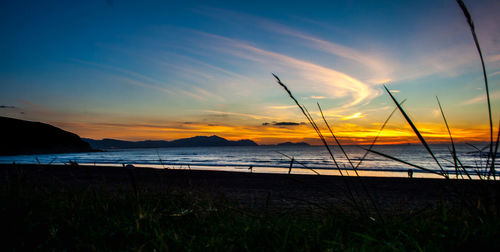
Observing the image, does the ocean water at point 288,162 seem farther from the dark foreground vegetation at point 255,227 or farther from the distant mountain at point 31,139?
the distant mountain at point 31,139

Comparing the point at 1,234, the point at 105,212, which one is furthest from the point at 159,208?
the point at 1,234

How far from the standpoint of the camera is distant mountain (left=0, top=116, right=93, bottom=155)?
81.3 metres

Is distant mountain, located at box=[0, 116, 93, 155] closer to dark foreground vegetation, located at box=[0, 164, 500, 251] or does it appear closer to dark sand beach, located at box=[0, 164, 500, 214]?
dark sand beach, located at box=[0, 164, 500, 214]

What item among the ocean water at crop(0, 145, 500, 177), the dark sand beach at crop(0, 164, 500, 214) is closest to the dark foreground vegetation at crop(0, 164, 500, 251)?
the dark sand beach at crop(0, 164, 500, 214)

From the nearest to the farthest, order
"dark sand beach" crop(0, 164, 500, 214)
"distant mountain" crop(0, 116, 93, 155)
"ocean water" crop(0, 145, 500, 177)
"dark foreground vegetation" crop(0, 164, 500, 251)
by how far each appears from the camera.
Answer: "dark foreground vegetation" crop(0, 164, 500, 251), "dark sand beach" crop(0, 164, 500, 214), "ocean water" crop(0, 145, 500, 177), "distant mountain" crop(0, 116, 93, 155)

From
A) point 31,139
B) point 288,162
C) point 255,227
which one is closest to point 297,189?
point 255,227

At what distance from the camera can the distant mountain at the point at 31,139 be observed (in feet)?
267

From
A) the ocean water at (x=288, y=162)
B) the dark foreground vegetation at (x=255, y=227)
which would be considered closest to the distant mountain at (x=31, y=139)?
the ocean water at (x=288, y=162)

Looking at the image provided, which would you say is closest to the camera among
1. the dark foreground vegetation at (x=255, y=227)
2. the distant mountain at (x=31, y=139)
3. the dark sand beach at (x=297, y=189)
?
the dark foreground vegetation at (x=255, y=227)

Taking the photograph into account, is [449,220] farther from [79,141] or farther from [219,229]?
[79,141]

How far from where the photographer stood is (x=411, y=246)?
1.34 m

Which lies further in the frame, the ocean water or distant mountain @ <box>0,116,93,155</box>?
distant mountain @ <box>0,116,93,155</box>

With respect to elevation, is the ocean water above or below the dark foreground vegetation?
below

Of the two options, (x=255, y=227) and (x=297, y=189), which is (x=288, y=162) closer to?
(x=297, y=189)
